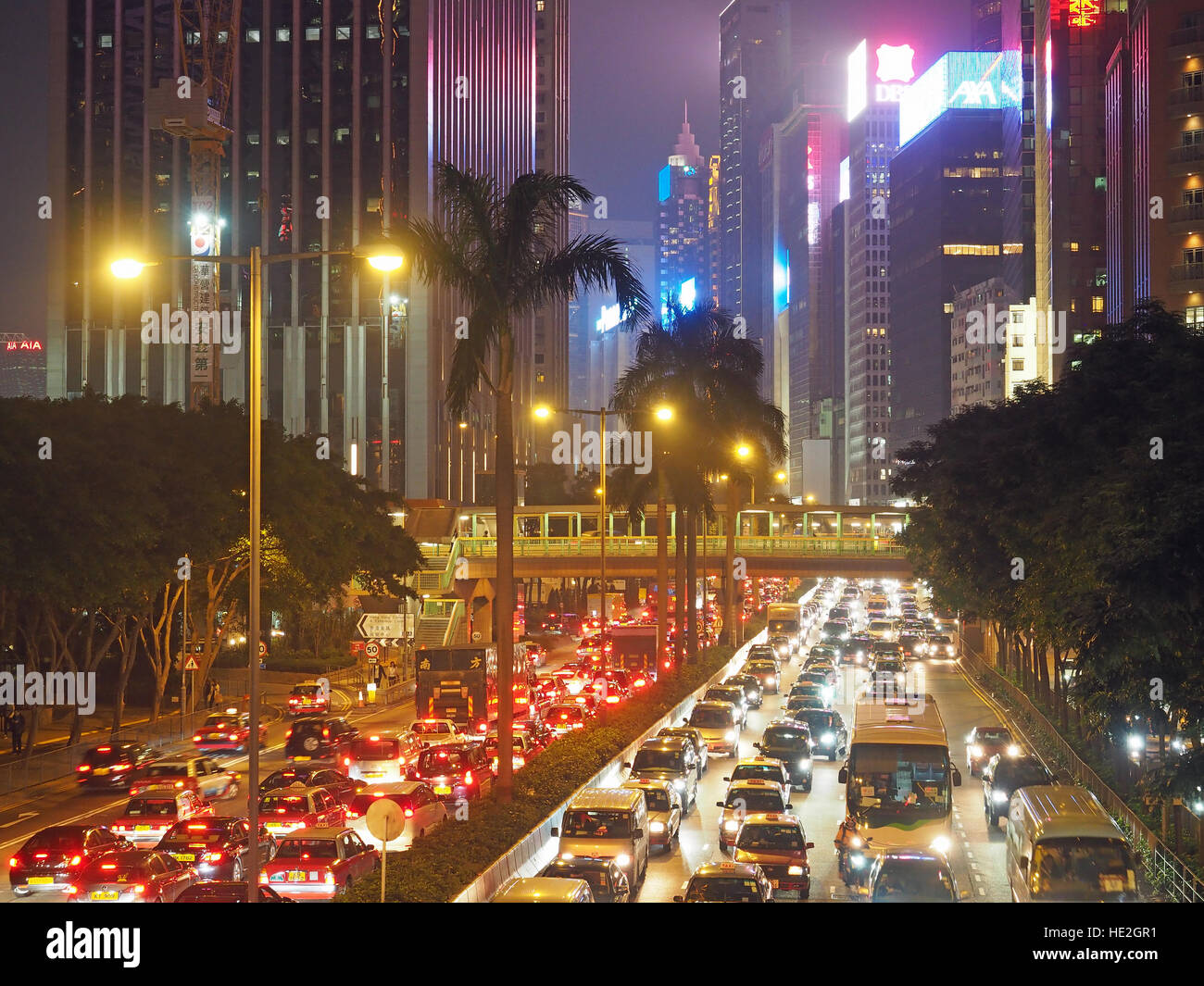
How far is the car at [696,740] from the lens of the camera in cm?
3584

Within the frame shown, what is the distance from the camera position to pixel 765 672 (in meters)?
60.4

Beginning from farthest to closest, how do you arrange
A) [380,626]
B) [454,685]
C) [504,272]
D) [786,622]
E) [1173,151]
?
[1173,151] < [786,622] < [380,626] < [454,685] < [504,272]

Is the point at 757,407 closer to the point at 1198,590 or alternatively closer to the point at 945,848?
the point at 945,848

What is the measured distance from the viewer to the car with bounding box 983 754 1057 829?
30297 millimetres

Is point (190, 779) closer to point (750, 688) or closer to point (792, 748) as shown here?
point (792, 748)

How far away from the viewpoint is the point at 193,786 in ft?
105

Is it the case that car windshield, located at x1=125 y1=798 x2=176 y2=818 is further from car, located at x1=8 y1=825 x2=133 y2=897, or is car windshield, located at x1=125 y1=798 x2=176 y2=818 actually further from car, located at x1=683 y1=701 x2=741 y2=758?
car, located at x1=683 y1=701 x2=741 y2=758

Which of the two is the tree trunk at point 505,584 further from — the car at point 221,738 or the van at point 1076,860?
the car at point 221,738

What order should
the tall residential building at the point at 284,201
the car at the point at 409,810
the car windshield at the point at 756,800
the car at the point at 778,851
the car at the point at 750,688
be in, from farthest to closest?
the tall residential building at the point at 284,201 → the car at the point at 750,688 → the car at the point at 409,810 → the car windshield at the point at 756,800 → the car at the point at 778,851

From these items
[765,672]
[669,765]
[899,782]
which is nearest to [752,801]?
[899,782]

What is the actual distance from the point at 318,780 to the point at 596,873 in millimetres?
13199

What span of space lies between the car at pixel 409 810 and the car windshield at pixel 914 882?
10343 mm

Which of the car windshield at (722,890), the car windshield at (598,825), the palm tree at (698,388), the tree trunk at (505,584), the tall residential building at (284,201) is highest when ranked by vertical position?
the tall residential building at (284,201)

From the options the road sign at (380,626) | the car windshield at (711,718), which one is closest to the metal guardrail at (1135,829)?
the car windshield at (711,718)
